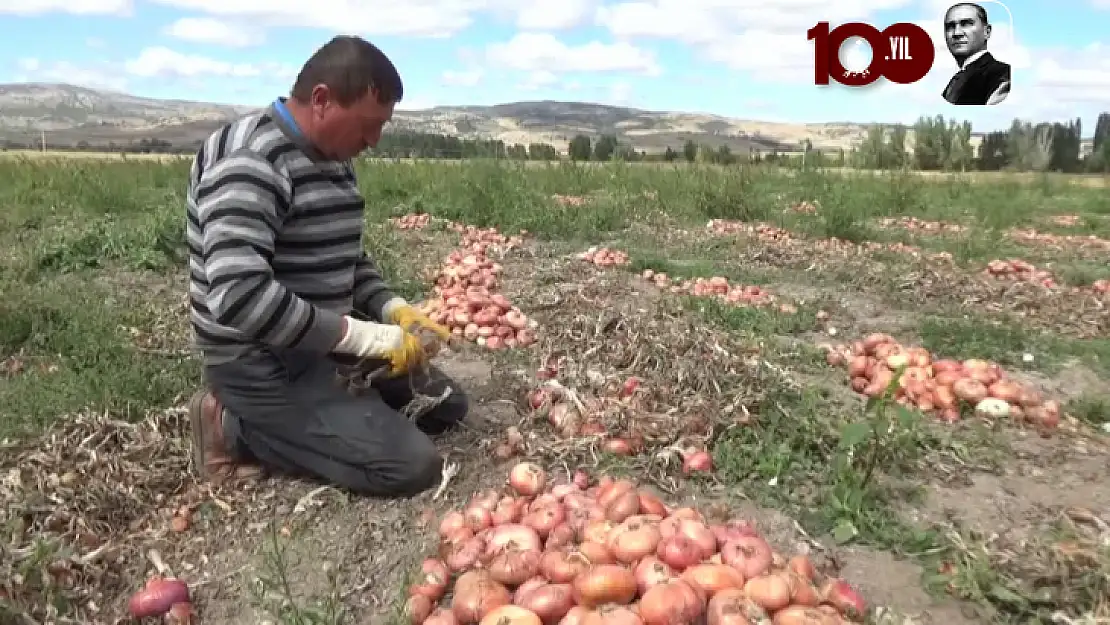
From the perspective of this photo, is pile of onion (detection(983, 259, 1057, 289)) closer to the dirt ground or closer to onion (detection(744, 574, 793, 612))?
the dirt ground

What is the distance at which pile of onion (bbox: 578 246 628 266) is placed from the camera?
646cm

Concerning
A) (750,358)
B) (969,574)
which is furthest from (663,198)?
(969,574)

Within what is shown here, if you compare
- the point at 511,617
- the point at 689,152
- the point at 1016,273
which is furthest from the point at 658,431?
the point at 689,152

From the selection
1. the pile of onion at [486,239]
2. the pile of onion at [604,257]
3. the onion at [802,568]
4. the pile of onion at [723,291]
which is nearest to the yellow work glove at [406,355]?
the onion at [802,568]

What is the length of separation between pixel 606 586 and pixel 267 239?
1.55m

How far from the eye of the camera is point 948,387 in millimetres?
3607

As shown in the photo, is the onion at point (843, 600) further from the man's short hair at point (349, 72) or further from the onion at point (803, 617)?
the man's short hair at point (349, 72)

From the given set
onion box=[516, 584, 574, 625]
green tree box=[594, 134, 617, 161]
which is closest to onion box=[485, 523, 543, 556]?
onion box=[516, 584, 574, 625]

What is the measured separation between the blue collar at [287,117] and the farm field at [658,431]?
119 centimetres

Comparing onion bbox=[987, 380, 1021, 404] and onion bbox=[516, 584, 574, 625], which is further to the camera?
onion bbox=[987, 380, 1021, 404]

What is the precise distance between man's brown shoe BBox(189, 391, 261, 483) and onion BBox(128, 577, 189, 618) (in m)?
0.69

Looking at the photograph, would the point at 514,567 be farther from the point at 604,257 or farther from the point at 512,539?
the point at 604,257

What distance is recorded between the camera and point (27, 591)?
7.48ft

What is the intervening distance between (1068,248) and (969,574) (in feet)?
24.1
